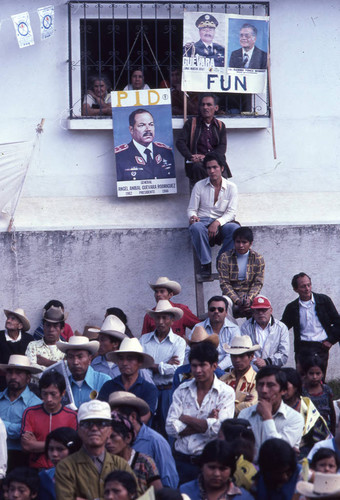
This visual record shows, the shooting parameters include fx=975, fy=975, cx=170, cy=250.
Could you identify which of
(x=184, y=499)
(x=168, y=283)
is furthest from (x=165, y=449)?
(x=168, y=283)

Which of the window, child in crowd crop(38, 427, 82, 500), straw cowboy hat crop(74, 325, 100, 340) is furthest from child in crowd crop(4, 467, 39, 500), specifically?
the window

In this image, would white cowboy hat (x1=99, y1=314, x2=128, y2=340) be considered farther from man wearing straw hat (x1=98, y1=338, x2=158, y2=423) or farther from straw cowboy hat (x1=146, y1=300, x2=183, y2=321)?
man wearing straw hat (x1=98, y1=338, x2=158, y2=423)

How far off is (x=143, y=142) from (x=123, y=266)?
153 centimetres

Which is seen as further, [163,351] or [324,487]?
[163,351]

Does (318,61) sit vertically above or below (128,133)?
above

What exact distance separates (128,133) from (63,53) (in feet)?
4.00

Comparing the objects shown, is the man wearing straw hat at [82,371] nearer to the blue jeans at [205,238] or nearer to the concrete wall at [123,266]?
the blue jeans at [205,238]

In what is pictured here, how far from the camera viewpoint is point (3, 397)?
8164 millimetres

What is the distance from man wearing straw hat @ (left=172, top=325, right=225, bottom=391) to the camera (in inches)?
322

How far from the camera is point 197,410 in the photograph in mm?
7477

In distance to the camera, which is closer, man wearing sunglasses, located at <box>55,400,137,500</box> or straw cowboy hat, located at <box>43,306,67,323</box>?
man wearing sunglasses, located at <box>55,400,137,500</box>

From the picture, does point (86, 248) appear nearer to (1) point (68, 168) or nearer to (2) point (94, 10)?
(1) point (68, 168)

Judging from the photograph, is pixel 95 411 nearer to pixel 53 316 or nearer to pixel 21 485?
pixel 21 485

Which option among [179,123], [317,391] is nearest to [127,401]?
[317,391]
